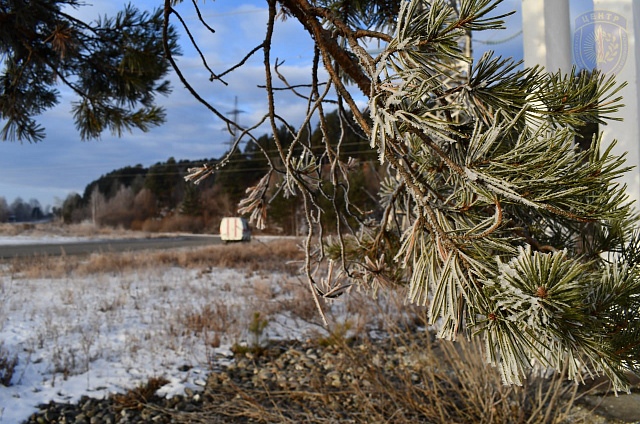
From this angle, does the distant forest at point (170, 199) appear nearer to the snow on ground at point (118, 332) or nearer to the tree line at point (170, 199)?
the tree line at point (170, 199)

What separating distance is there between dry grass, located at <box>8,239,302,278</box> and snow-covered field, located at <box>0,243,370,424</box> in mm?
969

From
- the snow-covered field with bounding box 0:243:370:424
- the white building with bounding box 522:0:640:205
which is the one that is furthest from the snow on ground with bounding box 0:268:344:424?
the white building with bounding box 522:0:640:205

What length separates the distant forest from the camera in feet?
96.5

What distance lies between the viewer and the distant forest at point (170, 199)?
96.5 feet

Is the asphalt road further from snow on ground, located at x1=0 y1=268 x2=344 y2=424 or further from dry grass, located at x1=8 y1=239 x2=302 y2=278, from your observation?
snow on ground, located at x1=0 y1=268 x2=344 y2=424

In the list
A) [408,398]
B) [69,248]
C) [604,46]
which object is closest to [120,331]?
[408,398]

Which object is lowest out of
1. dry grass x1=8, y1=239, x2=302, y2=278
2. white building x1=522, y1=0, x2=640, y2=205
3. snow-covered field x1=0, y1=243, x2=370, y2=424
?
snow-covered field x1=0, y1=243, x2=370, y2=424

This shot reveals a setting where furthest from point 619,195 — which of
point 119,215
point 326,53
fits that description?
point 119,215

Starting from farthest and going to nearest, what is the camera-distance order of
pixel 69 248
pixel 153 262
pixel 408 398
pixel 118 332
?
pixel 69 248, pixel 153 262, pixel 118 332, pixel 408 398

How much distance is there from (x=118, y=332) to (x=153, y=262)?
16.8 ft

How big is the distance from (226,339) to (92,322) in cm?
150

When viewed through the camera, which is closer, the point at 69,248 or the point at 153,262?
the point at 153,262

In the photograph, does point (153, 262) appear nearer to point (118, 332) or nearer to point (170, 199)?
point (118, 332)

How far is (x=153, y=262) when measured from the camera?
30.6 feet
